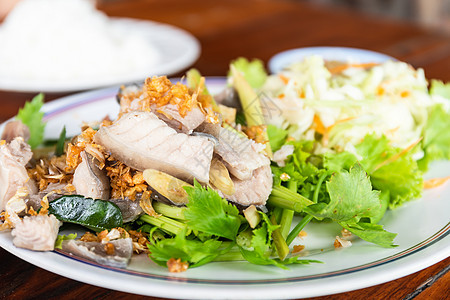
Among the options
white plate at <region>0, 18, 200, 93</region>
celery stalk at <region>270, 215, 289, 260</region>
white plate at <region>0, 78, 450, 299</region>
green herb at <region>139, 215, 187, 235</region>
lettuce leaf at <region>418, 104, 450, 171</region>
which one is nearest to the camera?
white plate at <region>0, 78, 450, 299</region>

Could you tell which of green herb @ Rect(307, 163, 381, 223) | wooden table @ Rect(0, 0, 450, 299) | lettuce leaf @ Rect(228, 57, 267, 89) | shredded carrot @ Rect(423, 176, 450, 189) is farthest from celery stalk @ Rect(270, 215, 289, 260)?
wooden table @ Rect(0, 0, 450, 299)

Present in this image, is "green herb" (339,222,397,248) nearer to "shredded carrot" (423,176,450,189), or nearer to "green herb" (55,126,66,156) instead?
"shredded carrot" (423,176,450,189)

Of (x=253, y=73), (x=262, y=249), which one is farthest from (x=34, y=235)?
(x=253, y=73)

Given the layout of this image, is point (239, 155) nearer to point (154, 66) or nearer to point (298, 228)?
point (298, 228)

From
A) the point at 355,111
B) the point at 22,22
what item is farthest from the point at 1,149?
the point at 22,22

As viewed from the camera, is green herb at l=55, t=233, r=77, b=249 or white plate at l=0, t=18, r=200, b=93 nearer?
green herb at l=55, t=233, r=77, b=249

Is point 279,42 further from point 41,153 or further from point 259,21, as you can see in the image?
point 41,153

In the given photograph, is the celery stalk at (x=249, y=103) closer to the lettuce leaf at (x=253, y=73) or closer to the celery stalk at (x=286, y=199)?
the celery stalk at (x=286, y=199)
